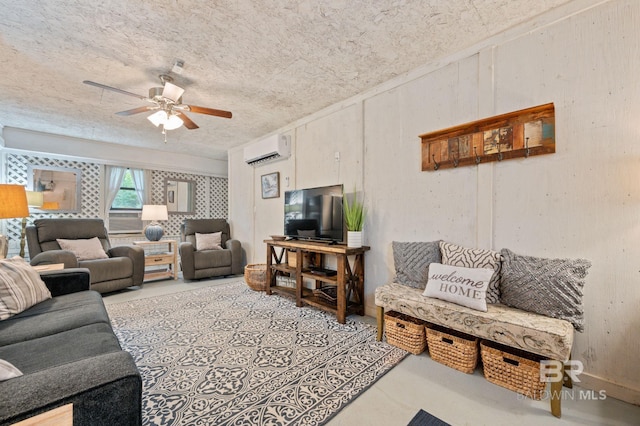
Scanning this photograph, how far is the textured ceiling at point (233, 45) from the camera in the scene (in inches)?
71.9

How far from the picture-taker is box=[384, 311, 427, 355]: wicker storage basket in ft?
6.90

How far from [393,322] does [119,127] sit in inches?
189

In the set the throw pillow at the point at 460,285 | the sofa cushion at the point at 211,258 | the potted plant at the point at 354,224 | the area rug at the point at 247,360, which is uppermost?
the potted plant at the point at 354,224

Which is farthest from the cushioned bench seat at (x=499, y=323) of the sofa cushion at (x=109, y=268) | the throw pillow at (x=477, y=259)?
the sofa cushion at (x=109, y=268)

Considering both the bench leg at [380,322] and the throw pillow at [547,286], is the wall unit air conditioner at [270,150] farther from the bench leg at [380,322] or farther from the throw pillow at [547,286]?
the throw pillow at [547,286]

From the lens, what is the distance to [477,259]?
2.04 metres

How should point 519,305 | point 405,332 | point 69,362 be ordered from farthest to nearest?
1. point 405,332
2. point 519,305
3. point 69,362

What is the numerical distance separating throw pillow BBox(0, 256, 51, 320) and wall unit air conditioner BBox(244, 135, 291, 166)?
2.87m

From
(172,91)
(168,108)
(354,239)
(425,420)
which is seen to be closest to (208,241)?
(168,108)

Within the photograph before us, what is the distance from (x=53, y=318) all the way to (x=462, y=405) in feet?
8.13

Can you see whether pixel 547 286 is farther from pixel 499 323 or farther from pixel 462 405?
pixel 462 405

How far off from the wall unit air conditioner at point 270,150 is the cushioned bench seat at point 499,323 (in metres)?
2.65

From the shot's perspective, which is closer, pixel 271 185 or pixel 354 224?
pixel 354 224

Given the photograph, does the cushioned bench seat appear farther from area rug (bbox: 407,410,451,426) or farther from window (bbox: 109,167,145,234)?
window (bbox: 109,167,145,234)
